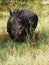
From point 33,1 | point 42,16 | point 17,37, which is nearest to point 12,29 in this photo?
point 17,37

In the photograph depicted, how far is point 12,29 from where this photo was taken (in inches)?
321

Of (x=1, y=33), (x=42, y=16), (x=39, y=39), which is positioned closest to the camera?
(x=39, y=39)

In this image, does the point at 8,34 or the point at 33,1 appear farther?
the point at 33,1

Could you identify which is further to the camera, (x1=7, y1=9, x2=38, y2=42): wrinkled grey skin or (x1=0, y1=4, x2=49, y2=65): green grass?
(x1=7, y1=9, x2=38, y2=42): wrinkled grey skin

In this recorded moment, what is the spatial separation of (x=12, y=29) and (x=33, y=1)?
550 centimetres

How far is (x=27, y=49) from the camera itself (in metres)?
7.17

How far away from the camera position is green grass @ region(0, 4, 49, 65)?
6.24m

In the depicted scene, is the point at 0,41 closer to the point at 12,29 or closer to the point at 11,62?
the point at 12,29

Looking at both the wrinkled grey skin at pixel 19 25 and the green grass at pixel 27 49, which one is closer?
the green grass at pixel 27 49

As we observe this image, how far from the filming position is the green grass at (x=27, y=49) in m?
6.24

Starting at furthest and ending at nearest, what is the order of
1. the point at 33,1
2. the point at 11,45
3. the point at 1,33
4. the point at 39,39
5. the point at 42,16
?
the point at 33,1 → the point at 42,16 → the point at 1,33 → the point at 39,39 → the point at 11,45

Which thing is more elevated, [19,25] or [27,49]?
[19,25]

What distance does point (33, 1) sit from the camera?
1345 centimetres

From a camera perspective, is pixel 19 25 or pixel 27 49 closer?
pixel 27 49
